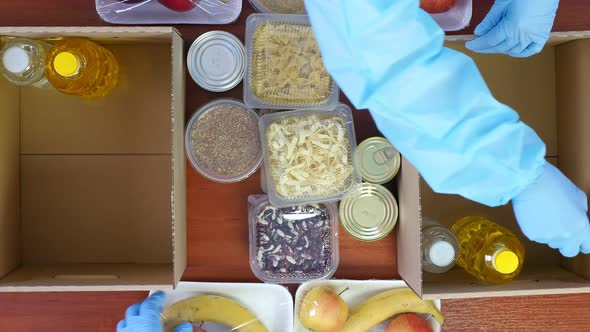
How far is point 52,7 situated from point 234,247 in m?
0.59

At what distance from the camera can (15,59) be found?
89 centimetres

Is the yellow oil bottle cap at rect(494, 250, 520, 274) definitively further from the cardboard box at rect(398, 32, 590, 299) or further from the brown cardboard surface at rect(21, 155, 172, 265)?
the brown cardboard surface at rect(21, 155, 172, 265)

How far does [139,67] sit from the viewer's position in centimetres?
109

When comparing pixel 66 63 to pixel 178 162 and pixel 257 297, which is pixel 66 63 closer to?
pixel 178 162

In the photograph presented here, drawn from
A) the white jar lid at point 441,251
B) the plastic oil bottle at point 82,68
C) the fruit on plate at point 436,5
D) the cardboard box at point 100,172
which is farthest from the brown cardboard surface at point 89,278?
the fruit on plate at point 436,5

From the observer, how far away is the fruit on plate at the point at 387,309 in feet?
3.44

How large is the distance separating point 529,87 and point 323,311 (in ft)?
2.02

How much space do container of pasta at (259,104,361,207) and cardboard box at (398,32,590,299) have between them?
118 millimetres

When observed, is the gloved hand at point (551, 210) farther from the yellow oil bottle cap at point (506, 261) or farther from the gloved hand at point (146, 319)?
the gloved hand at point (146, 319)

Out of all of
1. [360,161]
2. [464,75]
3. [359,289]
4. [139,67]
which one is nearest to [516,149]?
[464,75]

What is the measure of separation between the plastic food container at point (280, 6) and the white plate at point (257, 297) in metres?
0.53

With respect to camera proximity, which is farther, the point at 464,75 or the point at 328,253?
the point at 328,253

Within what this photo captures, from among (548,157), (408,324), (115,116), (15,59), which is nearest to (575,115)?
(548,157)

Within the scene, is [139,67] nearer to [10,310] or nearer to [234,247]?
[234,247]
